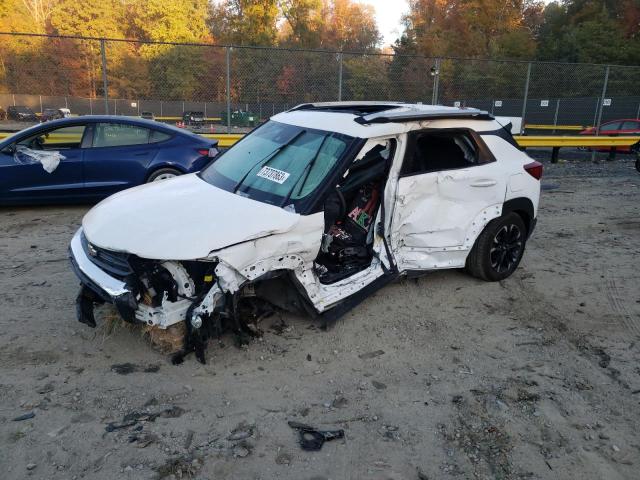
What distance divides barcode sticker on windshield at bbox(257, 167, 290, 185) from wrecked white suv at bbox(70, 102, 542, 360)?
12mm

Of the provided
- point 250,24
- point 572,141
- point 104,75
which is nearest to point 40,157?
point 104,75

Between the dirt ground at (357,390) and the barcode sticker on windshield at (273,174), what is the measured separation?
120 centimetres

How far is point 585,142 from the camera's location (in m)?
14.0

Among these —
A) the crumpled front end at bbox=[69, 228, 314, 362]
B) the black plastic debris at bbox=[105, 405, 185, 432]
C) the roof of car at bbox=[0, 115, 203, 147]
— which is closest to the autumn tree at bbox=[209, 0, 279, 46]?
the roof of car at bbox=[0, 115, 203, 147]

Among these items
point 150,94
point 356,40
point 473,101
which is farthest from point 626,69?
point 356,40

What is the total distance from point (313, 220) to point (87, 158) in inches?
207

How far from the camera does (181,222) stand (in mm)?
3566

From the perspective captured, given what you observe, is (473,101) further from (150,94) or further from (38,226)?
(38,226)

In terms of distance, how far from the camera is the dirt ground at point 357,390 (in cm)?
275

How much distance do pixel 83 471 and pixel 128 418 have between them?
1.49 ft

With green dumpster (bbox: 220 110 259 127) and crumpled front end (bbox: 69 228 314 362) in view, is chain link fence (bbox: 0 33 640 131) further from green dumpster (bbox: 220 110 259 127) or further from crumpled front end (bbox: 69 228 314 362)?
crumpled front end (bbox: 69 228 314 362)

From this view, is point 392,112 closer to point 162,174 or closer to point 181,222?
point 181,222

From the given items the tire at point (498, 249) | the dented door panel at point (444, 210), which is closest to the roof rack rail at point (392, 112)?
the dented door panel at point (444, 210)

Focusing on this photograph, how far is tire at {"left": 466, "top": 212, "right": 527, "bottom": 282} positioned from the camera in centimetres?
507
